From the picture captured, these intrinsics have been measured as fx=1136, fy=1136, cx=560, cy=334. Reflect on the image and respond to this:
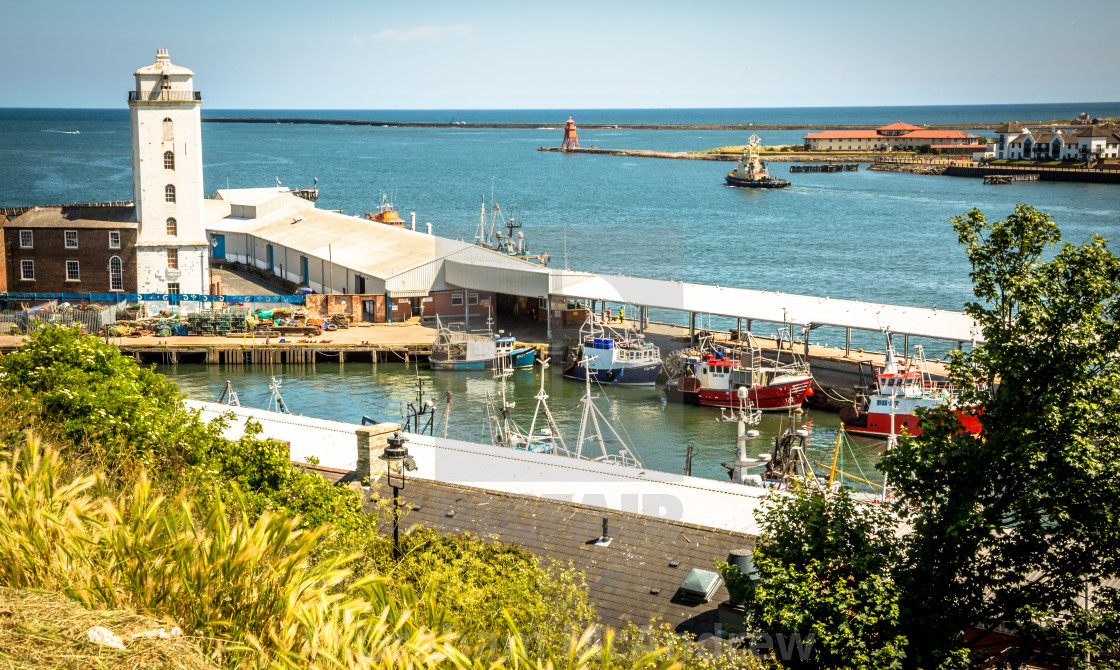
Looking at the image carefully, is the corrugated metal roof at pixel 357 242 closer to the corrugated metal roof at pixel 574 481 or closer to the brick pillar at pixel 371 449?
the corrugated metal roof at pixel 574 481

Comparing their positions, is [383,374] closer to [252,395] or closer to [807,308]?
[252,395]

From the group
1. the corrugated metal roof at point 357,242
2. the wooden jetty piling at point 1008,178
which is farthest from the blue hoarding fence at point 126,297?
the wooden jetty piling at point 1008,178

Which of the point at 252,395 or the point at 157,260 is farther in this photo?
the point at 157,260

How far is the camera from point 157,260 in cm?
5366

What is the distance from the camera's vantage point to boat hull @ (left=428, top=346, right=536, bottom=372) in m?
48.0

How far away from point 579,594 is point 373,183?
154419mm

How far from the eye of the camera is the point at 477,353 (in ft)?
158

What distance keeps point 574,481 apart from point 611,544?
3.64 meters

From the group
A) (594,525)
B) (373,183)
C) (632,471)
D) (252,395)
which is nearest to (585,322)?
(252,395)

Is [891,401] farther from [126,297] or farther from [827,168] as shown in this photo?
[827,168]

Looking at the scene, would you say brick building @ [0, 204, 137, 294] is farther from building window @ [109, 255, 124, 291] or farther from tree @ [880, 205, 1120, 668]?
tree @ [880, 205, 1120, 668]

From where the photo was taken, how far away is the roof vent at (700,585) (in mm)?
15992

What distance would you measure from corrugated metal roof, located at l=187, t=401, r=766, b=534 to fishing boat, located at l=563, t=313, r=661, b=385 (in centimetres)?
2230

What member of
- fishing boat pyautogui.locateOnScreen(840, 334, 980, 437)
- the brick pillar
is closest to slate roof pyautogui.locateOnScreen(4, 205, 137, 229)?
fishing boat pyautogui.locateOnScreen(840, 334, 980, 437)
